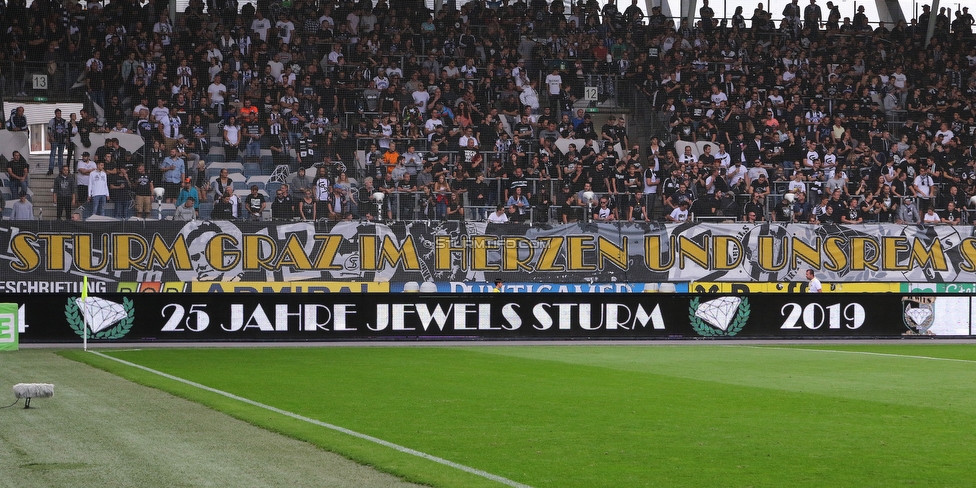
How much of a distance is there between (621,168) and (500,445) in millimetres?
21815

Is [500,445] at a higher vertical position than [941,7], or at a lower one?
lower

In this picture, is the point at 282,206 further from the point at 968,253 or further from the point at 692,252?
the point at 968,253

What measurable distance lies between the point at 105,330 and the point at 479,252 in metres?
9.09

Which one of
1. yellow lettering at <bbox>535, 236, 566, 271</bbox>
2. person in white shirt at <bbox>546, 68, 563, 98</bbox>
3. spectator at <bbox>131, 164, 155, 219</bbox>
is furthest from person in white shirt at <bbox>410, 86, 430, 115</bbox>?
spectator at <bbox>131, 164, 155, 219</bbox>

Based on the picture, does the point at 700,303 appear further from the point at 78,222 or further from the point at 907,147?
the point at 78,222

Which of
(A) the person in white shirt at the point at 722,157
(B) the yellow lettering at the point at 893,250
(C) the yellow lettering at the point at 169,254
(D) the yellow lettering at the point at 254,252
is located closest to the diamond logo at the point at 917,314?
(B) the yellow lettering at the point at 893,250

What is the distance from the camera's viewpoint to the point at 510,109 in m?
34.1

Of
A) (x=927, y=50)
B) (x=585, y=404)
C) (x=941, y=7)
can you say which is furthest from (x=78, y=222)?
(x=941, y=7)

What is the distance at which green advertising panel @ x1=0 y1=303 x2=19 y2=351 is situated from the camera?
22.1 m

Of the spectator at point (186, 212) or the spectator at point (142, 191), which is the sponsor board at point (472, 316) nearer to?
the spectator at point (186, 212)

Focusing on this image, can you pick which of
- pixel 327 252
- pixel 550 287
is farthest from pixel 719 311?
pixel 327 252

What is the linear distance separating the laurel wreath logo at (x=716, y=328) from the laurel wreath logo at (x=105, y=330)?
13.2 m

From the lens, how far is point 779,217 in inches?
1220

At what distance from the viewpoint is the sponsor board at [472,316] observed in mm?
25516
